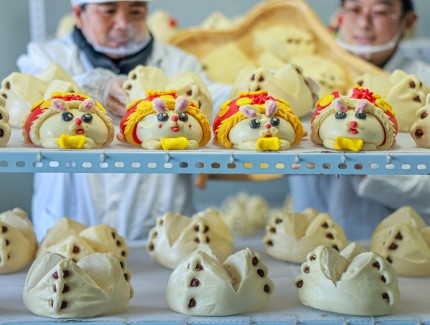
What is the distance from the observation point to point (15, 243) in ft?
6.67

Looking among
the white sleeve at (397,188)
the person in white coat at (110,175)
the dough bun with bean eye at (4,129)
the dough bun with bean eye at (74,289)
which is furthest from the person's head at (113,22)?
the dough bun with bean eye at (74,289)

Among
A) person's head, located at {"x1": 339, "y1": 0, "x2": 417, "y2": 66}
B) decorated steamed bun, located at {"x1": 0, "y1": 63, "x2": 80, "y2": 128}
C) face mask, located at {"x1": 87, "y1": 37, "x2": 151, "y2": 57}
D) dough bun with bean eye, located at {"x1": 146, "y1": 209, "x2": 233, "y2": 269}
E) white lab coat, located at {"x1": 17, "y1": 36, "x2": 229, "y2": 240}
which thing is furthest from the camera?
person's head, located at {"x1": 339, "y1": 0, "x2": 417, "y2": 66}

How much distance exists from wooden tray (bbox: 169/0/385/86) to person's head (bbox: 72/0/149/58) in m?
0.60

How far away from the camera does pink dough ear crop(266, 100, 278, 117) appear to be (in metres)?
1.72

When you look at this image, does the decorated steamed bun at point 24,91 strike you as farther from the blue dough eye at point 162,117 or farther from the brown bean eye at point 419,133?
the brown bean eye at point 419,133

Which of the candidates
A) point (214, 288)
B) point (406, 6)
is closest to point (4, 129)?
point (214, 288)

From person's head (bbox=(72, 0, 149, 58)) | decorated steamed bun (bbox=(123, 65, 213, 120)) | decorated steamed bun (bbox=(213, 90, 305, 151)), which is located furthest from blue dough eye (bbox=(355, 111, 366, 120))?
person's head (bbox=(72, 0, 149, 58))

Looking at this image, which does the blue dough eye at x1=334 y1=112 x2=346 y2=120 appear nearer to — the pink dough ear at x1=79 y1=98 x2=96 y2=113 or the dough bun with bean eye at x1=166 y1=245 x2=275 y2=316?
the dough bun with bean eye at x1=166 y1=245 x2=275 y2=316

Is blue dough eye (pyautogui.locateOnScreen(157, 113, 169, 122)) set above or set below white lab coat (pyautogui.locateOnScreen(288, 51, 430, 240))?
above

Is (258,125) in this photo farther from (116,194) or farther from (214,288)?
(116,194)

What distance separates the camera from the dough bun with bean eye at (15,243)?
6.56 feet

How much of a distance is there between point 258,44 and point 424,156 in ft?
5.95

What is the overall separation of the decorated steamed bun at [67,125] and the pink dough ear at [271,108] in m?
0.32

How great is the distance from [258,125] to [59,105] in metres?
0.40
